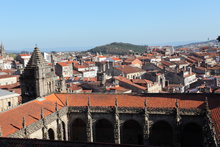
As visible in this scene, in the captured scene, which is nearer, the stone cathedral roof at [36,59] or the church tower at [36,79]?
the church tower at [36,79]

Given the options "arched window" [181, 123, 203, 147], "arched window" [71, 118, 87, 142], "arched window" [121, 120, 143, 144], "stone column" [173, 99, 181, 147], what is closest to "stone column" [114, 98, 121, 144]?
"arched window" [121, 120, 143, 144]

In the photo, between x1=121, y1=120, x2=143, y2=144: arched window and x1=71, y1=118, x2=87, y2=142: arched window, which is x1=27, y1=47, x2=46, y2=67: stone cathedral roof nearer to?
x1=71, y1=118, x2=87, y2=142: arched window

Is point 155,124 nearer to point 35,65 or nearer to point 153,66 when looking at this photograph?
point 35,65

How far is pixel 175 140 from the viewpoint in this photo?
31734 millimetres

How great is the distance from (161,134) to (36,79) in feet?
64.3

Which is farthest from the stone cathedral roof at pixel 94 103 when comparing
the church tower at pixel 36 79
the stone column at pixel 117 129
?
the stone column at pixel 117 129

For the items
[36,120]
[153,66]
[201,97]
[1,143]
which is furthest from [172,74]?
[1,143]

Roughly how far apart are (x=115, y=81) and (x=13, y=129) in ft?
156

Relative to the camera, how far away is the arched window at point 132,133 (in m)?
34.9

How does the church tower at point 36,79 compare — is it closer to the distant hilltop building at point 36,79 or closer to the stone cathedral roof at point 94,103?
the distant hilltop building at point 36,79

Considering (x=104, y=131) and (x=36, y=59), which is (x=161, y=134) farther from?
(x=36, y=59)

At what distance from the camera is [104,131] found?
3631 cm

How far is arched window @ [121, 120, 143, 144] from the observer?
34.9 meters

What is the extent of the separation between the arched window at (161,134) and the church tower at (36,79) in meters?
16.9
